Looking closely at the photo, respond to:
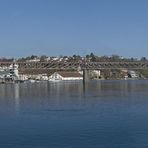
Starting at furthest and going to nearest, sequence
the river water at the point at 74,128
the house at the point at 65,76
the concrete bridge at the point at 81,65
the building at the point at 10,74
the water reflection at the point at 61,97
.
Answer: the house at the point at 65,76 < the concrete bridge at the point at 81,65 < the building at the point at 10,74 < the water reflection at the point at 61,97 < the river water at the point at 74,128

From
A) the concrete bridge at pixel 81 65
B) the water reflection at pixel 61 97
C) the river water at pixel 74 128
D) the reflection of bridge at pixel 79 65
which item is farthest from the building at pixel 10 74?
the river water at pixel 74 128

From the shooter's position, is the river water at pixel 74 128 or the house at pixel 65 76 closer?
the river water at pixel 74 128

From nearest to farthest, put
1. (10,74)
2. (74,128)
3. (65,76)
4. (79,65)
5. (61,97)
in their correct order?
(74,128)
(61,97)
(10,74)
(79,65)
(65,76)

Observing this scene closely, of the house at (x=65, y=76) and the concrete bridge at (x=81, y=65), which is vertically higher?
the concrete bridge at (x=81, y=65)

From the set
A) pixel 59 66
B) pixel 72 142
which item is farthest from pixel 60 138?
pixel 59 66

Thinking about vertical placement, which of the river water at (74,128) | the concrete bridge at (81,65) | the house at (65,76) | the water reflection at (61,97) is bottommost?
the river water at (74,128)

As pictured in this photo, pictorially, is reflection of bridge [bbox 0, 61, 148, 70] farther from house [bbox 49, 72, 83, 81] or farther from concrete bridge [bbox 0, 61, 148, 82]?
house [bbox 49, 72, 83, 81]

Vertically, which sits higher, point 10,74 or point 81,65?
point 81,65

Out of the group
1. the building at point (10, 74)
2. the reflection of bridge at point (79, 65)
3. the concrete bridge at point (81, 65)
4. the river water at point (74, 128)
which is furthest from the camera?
the reflection of bridge at point (79, 65)

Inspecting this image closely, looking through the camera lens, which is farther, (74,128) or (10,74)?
(10,74)

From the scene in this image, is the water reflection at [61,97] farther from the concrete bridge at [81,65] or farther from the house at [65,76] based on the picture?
the house at [65,76]

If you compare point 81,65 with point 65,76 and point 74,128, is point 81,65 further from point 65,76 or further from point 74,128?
point 74,128

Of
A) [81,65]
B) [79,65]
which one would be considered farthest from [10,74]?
[79,65]

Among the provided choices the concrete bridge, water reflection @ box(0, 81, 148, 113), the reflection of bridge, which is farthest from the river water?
the reflection of bridge
